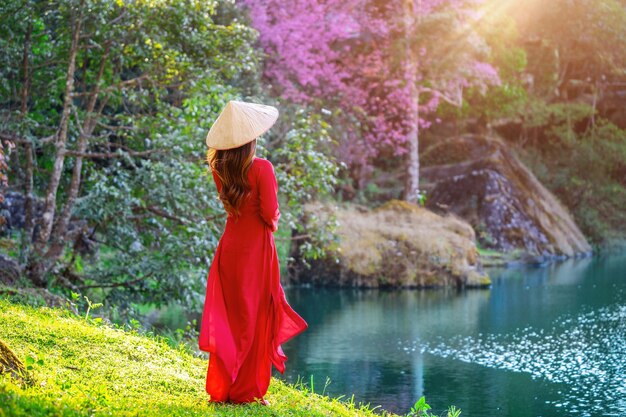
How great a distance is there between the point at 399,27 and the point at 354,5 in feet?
4.17

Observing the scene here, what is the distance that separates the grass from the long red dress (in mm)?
192

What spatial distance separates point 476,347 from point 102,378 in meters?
6.81

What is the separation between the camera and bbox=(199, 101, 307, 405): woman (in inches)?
214

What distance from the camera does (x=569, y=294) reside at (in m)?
15.8

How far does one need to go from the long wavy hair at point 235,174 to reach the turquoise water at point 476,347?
3911 mm

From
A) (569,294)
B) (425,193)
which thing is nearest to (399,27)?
(425,193)

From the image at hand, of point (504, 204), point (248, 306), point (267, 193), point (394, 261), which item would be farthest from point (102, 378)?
point (504, 204)

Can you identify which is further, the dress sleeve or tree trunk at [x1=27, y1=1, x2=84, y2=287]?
tree trunk at [x1=27, y1=1, x2=84, y2=287]

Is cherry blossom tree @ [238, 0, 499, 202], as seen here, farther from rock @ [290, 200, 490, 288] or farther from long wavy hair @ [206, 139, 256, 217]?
long wavy hair @ [206, 139, 256, 217]

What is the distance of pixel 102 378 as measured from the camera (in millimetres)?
5703

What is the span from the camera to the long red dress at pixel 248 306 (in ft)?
17.9

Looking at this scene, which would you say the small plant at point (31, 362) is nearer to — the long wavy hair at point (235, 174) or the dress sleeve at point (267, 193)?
the long wavy hair at point (235, 174)

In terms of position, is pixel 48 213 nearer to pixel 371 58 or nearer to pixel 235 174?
pixel 235 174

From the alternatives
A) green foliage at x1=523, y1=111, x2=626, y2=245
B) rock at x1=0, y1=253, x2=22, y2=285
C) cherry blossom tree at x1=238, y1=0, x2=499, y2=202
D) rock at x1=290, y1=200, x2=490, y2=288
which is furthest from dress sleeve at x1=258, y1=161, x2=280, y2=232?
green foliage at x1=523, y1=111, x2=626, y2=245
